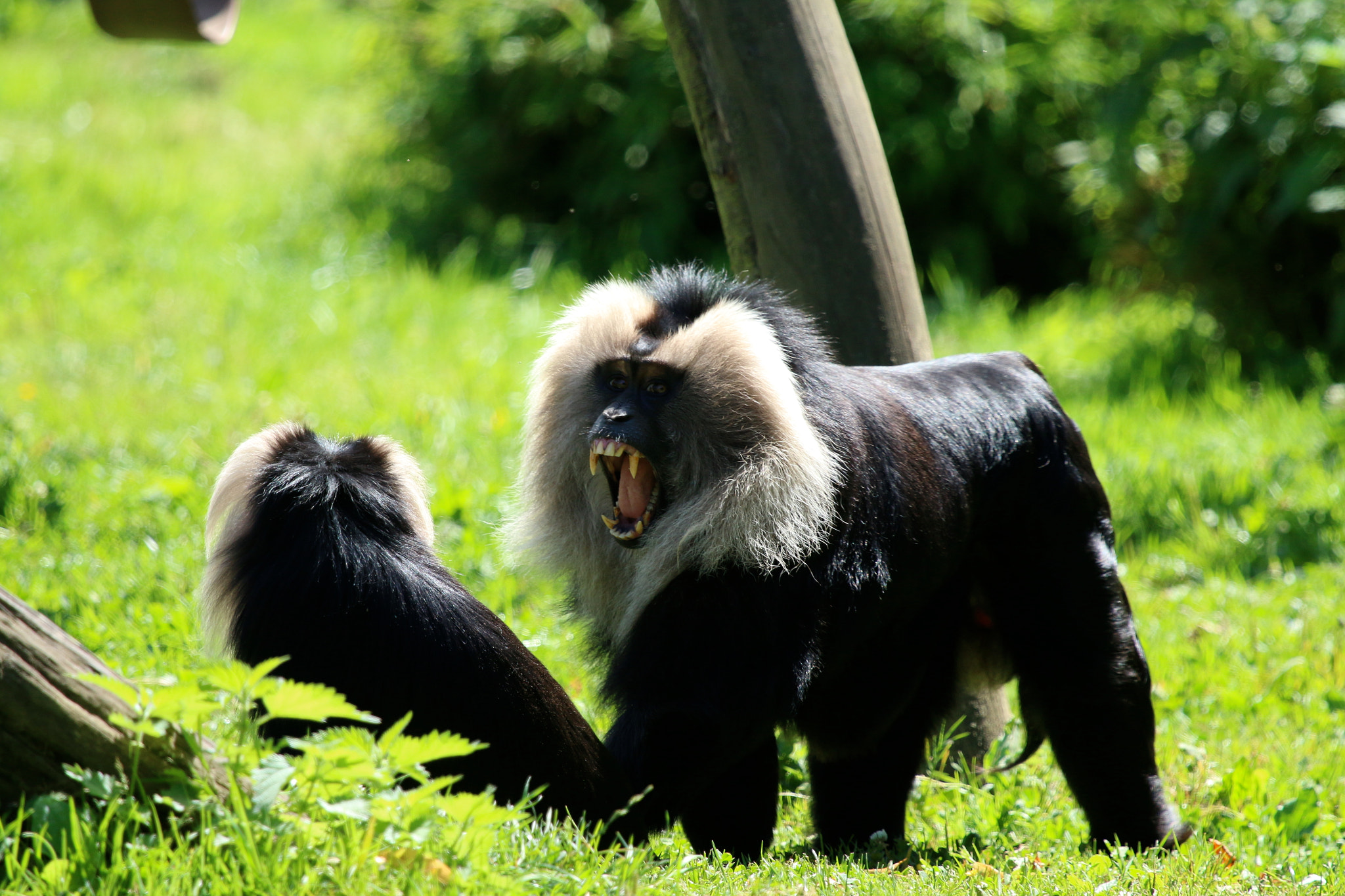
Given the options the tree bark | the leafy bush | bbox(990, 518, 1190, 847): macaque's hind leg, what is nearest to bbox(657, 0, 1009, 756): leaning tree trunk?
the tree bark

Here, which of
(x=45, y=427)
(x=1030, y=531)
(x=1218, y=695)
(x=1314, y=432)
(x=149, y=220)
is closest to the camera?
(x=1030, y=531)

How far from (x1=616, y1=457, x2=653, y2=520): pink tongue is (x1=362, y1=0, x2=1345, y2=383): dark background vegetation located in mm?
5690

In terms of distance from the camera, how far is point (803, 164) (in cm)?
410

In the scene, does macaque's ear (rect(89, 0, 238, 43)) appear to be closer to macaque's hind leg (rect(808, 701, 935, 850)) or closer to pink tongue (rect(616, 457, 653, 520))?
pink tongue (rect(616, 457, 653, 520))

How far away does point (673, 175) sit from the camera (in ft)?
32.8

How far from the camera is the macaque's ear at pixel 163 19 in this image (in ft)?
13.7

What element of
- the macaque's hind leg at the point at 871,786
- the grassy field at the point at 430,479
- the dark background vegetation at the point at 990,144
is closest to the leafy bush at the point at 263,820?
the grassy field at the point at 430,479

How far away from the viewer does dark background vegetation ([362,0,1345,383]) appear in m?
8.17

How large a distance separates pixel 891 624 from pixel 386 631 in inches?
62.9

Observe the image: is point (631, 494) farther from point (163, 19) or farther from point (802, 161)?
point (163, 19)

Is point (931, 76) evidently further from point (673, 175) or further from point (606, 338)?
point (606, 338)

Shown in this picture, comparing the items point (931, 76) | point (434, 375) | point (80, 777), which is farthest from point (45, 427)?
point (931, 76)

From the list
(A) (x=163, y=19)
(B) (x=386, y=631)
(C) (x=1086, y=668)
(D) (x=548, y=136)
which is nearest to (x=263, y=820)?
(B) (x=386, y=631)

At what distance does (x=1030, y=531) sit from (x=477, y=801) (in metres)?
2.17
